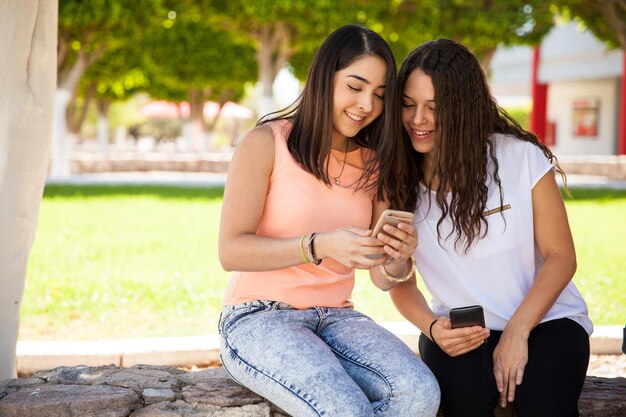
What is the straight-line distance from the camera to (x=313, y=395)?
8.73ft

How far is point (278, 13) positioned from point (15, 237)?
17.5m

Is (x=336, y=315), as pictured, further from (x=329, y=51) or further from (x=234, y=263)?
(x=329, y=51)

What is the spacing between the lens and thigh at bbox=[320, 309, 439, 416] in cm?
280

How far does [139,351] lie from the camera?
4.60m

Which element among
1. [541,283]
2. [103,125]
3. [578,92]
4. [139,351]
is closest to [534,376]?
[541,283]

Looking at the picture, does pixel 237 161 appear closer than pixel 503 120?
Yes

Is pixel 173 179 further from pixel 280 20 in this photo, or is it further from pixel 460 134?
pixel 460 134

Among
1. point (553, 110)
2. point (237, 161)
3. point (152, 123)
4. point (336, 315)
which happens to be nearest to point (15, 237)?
point (237, 161)

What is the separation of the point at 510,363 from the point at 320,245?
2.75 feet

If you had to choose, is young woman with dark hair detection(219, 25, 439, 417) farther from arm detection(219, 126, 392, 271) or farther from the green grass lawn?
the green grass lawn

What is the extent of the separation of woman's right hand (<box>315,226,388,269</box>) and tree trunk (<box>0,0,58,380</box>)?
167 centimetres

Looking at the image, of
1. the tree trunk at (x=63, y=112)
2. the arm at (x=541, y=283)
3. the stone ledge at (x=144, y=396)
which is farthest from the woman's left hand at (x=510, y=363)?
the tree trunk at (x=63, y=112)

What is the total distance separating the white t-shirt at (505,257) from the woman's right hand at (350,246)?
512mm

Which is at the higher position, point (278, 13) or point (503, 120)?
point (278, 13)
